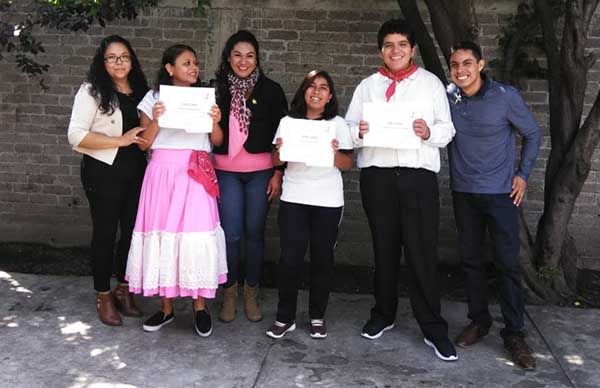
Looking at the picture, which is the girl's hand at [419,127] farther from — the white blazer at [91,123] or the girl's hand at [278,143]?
the white blazer at [91,123]

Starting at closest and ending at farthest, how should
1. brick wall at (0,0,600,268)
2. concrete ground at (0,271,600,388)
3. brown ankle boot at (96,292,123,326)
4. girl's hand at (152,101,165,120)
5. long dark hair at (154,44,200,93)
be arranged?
1. concrete ground at (0,271,600,388)
2. girl's hand at (152,101,165,120)
3. long dark hair at (154,44,200,93)
4. brown ankle boot at (96,292,123,326)
5. brick wall at (0,0,600,268)

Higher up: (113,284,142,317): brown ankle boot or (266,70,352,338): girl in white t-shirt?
(266,70,352,338): girl in white t-shirt

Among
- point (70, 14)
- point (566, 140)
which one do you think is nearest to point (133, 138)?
point (70, 14)

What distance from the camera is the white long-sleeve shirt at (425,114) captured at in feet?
13.5

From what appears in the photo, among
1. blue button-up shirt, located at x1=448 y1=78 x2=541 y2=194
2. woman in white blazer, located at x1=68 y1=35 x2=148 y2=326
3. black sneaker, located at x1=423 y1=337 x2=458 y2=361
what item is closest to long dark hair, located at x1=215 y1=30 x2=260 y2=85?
woman in white blazer, located at x1=68 y1=35 x2=148 y2=326

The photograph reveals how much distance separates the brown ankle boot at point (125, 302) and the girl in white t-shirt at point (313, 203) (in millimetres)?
1004

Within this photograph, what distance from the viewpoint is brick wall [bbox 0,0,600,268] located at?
6.02 meters

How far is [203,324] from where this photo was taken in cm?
455

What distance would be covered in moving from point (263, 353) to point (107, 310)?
118 cm

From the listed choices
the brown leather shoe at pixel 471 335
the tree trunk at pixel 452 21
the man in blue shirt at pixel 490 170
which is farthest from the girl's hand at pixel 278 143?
the brown leather shoe at pixel 471 335

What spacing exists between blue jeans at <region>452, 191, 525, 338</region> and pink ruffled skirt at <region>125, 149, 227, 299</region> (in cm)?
159

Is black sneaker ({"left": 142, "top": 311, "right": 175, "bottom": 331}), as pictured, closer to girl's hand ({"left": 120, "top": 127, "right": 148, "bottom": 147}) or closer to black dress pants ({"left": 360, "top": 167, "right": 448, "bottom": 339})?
girl's hand ({"left": 120, "top": 127, "right": 148, "bottom": 147})

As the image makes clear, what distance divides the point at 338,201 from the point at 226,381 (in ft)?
4.24

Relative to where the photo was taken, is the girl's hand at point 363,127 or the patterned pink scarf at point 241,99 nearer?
the girl's hand at point 363,127
